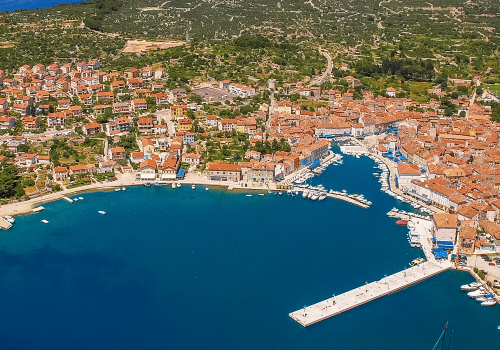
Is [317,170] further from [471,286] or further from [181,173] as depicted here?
[471,286]

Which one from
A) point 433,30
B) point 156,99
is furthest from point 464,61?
point 156,99

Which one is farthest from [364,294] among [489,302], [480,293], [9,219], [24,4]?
[24,4]

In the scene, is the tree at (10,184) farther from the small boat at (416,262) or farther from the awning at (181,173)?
the small boat at (416,262)

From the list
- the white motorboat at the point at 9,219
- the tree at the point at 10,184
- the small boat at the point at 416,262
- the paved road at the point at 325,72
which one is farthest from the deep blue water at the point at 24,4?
the small boat at the point at 416,262

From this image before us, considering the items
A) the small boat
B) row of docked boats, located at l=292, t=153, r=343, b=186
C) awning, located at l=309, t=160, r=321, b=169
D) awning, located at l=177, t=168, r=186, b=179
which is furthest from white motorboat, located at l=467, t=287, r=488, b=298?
awning, located at l=177, t=168, r=186, b=179

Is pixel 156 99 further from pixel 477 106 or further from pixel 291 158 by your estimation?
pixel 477 106

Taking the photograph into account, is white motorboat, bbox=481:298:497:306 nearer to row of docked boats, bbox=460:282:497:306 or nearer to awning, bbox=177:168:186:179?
row of docked boats, bbox=460:282:497:306
